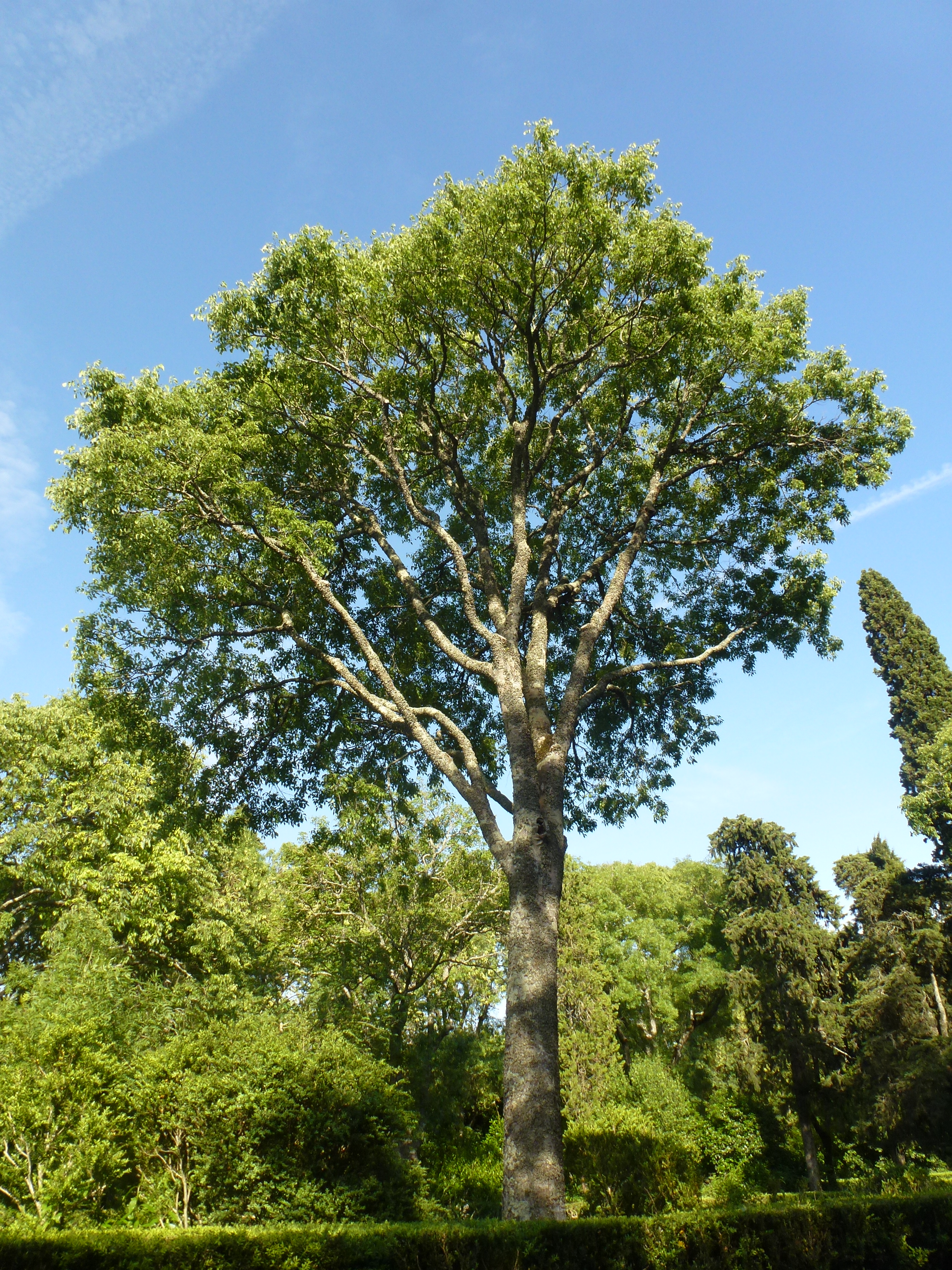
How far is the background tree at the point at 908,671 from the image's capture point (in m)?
24.1

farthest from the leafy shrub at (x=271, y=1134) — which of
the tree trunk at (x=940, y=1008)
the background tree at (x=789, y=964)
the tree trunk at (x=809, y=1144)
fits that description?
the tree trunk at (x=809, y=1144)

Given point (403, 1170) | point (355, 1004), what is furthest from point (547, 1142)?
point (355, 1004)

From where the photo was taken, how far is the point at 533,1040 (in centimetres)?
683

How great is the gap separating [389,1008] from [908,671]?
67.7 feet

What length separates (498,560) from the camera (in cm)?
1251

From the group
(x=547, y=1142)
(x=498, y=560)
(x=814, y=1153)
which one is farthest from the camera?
(x=814, y=1153)

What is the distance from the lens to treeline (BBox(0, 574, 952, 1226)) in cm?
944

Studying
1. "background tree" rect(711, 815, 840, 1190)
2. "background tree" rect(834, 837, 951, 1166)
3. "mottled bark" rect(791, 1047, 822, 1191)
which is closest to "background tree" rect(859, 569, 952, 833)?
"background tree" rect(834, 837, 951, 1166)

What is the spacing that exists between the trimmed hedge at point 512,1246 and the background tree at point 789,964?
65.0ft

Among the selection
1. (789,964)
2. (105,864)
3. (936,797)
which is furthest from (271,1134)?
(789,964)

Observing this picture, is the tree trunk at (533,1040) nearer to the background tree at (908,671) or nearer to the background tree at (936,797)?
the background tree at (936,797)

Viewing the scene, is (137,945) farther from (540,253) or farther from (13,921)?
(540,253)

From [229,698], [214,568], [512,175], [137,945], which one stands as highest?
[512,175]

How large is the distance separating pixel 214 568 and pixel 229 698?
2.07m
